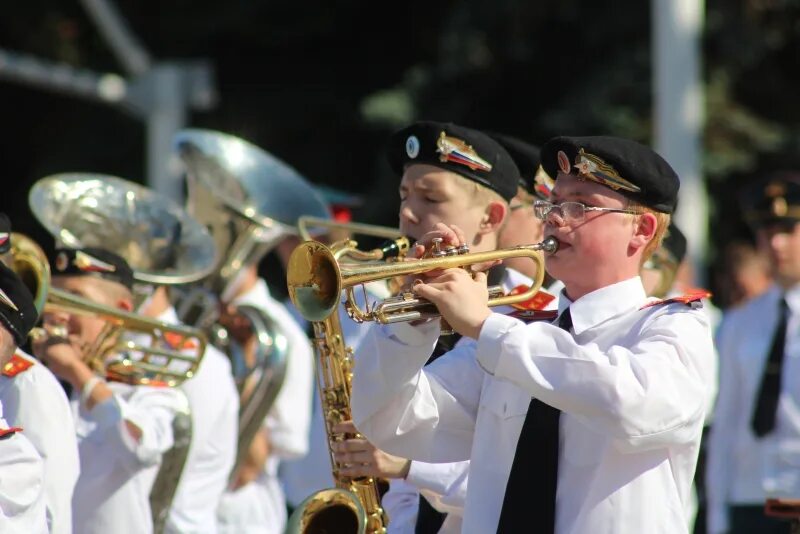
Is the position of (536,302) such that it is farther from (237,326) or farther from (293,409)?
(293,409)

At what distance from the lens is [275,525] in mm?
8016

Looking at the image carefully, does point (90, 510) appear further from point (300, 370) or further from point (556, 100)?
point (556, 100)

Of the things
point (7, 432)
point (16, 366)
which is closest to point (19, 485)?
point (7, 432)

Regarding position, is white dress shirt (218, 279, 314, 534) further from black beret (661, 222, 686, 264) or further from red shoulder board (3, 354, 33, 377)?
red shoulder board (3, 354, 33, 377)

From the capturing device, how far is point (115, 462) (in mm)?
6082

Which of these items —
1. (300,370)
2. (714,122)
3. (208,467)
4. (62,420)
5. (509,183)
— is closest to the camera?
(62,420)

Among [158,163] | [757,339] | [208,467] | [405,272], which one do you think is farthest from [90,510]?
[158,163]

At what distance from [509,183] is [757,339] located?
123 inches

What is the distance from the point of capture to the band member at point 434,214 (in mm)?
4938

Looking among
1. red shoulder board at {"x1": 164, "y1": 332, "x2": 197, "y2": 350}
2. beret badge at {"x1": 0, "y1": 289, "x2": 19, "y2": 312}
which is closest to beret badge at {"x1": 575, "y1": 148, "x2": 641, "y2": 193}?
beret badge at {"x1": 0, "y1": 289, "x2": 19, "y2": 312}

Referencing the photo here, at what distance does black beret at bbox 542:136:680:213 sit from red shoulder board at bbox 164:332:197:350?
245 cm

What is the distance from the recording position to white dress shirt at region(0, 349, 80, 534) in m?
5.10

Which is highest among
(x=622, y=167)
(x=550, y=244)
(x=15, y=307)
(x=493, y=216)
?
(x=493, y=216)

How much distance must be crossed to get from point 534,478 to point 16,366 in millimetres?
1933
